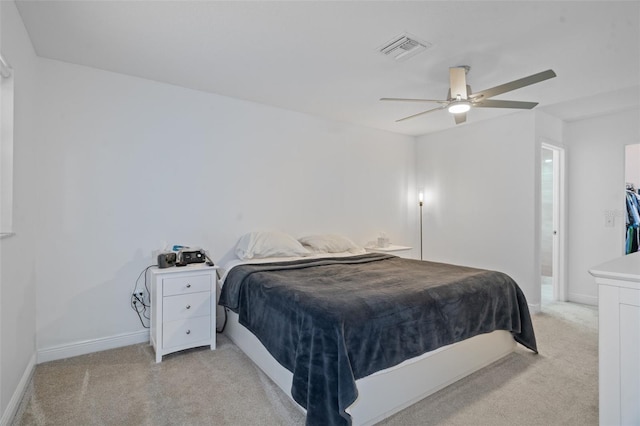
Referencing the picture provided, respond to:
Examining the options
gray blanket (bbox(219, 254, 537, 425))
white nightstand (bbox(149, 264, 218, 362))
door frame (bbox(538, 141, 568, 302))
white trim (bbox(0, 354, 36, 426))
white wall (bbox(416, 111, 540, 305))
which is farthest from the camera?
door frame (bbox(538, 141, 568, 302))

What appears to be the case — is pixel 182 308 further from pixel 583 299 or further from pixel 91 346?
pixel 583 299

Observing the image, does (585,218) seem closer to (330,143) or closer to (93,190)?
(330,143)

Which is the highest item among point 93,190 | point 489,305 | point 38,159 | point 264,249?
point 38,159

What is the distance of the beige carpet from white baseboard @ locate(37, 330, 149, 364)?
69 millimetres

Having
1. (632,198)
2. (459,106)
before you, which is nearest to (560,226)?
(632,198)

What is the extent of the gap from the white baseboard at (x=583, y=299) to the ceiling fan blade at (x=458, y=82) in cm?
341

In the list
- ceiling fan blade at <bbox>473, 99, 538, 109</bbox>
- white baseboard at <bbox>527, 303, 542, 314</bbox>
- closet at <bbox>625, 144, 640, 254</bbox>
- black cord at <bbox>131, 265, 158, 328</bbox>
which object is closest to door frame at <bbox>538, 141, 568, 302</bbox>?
closet at <bbox>625, 144, 640, 254</bbox>

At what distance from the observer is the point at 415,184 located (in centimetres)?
527

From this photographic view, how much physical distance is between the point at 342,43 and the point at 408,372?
228cm

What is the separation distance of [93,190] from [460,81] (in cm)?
315

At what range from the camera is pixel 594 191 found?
13.5 feet

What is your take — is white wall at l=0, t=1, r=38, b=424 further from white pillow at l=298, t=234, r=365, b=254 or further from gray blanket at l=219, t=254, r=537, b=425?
white pillow at l=298, t=234, r=365, b=254

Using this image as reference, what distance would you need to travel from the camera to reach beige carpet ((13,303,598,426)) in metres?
1.82

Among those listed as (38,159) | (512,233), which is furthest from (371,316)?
(512,233)
